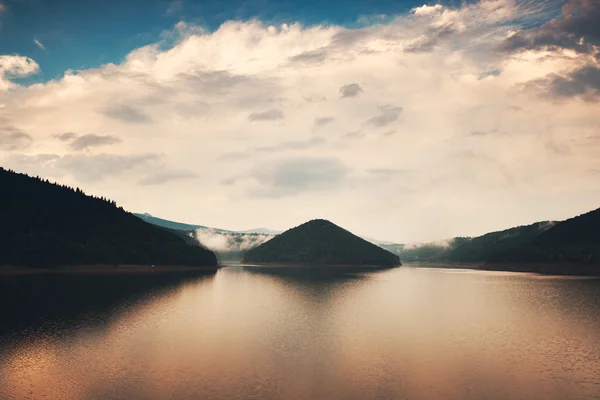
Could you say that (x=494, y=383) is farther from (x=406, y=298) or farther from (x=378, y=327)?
(x=406, y=298)

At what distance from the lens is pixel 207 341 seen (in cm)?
5291

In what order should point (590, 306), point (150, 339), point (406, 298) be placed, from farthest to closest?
1. point (406, 298)
2. point (590, 306)
3. point (150, 339)

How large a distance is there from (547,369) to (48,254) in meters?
210

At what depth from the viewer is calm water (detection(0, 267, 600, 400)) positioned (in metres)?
33.6

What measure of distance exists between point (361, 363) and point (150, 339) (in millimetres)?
27854

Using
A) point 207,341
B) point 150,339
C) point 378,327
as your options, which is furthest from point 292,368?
point 378,327

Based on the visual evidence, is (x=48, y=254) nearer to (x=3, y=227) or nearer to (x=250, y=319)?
(x=3, y=227)

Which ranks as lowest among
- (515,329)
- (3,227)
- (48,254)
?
(515,329)

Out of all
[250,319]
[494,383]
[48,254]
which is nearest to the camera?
[494,383]

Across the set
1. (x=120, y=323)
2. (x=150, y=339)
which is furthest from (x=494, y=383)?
(x=120, y=323)

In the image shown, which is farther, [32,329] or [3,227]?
[3,227]

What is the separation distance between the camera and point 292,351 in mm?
47188

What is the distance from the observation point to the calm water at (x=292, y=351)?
3359cm

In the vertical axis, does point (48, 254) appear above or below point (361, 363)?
above
